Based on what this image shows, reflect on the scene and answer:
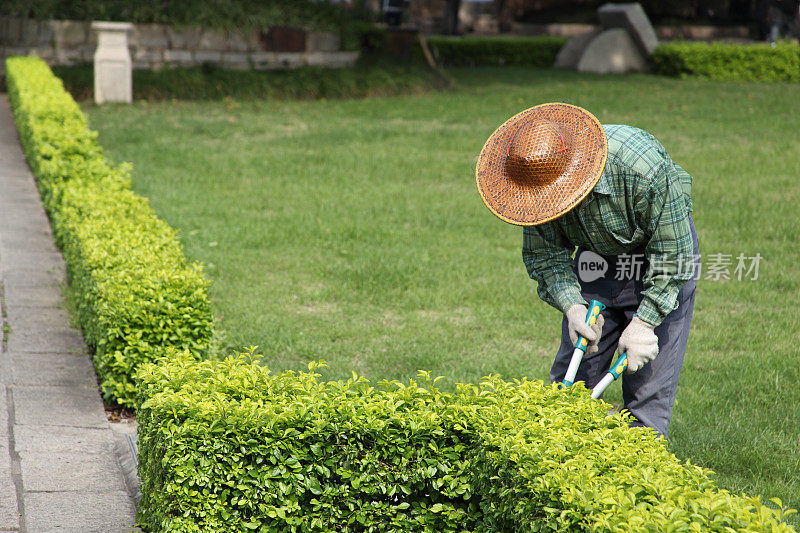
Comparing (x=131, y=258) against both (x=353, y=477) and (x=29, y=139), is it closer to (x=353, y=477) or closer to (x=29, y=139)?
(x=353, y=477)

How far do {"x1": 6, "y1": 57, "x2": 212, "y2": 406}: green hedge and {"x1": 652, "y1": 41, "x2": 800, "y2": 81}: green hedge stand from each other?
1474 cm

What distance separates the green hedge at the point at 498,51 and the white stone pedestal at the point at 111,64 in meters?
11.1

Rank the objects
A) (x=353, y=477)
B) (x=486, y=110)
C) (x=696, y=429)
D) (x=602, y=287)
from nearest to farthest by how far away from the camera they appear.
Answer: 1. (x=353, y=477)
2. (x=602, y=287)
3. (x=696, y=429)
4. (x=486, y=110)

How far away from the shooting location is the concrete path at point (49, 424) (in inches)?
135

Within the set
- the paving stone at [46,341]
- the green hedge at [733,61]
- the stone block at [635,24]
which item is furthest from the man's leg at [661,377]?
the stone block at [635,24]

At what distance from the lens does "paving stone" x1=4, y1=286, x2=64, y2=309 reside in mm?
5742

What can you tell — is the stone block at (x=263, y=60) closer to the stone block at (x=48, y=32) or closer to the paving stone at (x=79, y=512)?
the stone block at (x=48, y=32)

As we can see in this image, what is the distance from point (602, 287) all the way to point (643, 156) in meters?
0.62

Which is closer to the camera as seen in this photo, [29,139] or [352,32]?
[29,139]

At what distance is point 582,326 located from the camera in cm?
319

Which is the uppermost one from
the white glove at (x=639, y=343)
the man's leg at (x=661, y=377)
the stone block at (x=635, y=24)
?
the stone block at (x=635, y=24)

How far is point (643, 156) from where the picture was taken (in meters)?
3.07

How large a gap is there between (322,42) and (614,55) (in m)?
7.25

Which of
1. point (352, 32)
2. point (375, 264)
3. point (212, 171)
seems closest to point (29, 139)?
point (212, 171)
